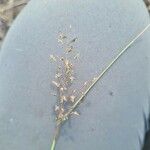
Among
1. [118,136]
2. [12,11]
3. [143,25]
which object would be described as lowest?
[118,136]

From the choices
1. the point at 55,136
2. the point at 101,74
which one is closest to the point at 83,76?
the point at 101,74

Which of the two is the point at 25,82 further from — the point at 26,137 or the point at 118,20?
the point at 118,20

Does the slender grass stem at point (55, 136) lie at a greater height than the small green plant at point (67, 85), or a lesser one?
lesser

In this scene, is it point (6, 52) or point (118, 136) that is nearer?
point (118, 136)

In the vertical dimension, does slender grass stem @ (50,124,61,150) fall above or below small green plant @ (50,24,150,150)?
below

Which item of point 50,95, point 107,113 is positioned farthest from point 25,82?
point 107,113
